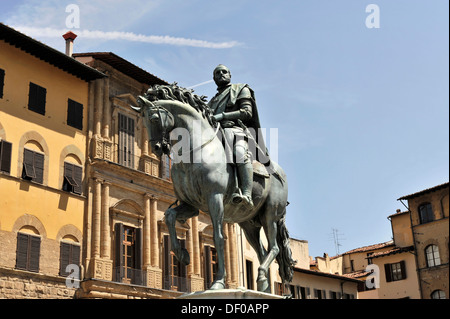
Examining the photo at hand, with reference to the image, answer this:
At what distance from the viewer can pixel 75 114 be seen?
90.2ft

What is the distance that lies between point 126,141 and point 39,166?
18.0ft

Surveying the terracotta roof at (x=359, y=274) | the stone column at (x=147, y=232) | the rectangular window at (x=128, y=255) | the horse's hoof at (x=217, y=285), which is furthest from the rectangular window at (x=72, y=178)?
the terracotta roof at (x=359, y=274)

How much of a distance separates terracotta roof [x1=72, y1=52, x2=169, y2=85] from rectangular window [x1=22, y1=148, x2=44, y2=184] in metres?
5.97

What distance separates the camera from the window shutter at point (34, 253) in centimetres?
2359

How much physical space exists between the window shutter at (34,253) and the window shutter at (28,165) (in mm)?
2371

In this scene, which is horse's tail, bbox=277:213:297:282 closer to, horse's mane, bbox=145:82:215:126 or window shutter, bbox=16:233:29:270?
horse's mane, bbox=145:82:215:126

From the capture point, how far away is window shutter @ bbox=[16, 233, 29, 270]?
23141mm

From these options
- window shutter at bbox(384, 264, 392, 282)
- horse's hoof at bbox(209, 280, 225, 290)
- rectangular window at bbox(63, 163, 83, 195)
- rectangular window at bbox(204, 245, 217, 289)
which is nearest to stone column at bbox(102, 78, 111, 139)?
rectangular window at bbox(63, 163, 83, 195)

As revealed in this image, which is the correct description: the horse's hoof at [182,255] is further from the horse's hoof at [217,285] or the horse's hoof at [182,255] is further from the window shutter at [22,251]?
the window shutter at [22,251]

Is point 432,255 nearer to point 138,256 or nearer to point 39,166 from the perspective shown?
point 138,256
